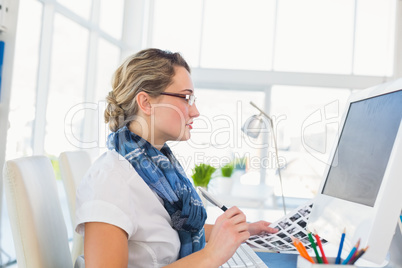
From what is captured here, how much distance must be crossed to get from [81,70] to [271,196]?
9.41 feet

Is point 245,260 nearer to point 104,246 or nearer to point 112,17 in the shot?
point 104,246

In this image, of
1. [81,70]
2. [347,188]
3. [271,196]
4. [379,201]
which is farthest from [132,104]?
[271,196]

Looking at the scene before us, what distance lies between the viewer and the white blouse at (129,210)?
2.88 feet

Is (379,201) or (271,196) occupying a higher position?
(379,201)

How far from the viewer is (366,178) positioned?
29.6 inches

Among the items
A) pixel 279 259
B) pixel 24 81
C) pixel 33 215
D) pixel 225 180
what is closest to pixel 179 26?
pixel 225 180

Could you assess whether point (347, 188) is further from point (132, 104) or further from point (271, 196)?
point (271, 196)

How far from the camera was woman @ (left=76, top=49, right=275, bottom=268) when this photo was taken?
2.79 ft

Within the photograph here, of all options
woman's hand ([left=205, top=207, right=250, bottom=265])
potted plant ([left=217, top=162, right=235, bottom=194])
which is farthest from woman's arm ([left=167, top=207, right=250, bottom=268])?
potted plant ([left=217, top=162, right=235, bottom=194])

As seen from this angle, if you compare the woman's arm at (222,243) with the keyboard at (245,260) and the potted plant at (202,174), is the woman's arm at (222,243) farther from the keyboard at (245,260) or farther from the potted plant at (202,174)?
the potted plant at (202,174)

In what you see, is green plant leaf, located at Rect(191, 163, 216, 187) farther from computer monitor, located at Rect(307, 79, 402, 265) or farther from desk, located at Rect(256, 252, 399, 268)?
→ computer monitor, located at Rect(307, 79, 402, 265)

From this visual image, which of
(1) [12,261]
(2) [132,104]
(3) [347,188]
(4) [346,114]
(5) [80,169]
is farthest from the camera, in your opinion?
(1) [12,261]

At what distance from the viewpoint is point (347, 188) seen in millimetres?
841

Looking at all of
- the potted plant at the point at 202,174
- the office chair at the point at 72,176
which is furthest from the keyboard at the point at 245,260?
the potted plant at the point at 202,174
